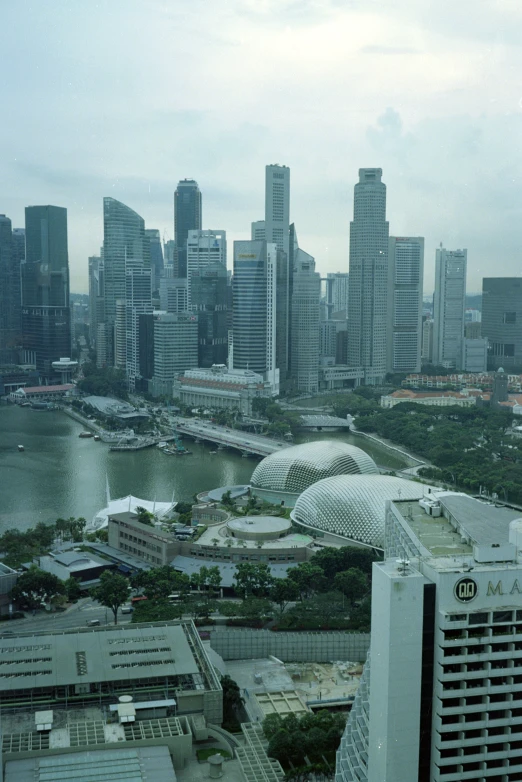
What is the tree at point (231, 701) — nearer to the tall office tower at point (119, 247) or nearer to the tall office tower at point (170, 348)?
the tall office tower at point (170, 348)

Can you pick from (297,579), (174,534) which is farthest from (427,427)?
(297,579)

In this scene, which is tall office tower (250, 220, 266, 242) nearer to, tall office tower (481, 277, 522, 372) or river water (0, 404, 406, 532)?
tall office tower (481, 277, 522, 372)

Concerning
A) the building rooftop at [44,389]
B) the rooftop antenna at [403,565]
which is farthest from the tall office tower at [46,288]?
the rooftop antenna at [403,565]

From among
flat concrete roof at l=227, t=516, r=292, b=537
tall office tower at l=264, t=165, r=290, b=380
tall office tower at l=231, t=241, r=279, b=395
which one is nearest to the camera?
flat concrete roof at l=227, t=516, r=292, b=537

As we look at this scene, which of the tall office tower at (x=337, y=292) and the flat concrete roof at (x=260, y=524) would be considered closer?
Answer: the flat concrete roof at (x=260, y=524)

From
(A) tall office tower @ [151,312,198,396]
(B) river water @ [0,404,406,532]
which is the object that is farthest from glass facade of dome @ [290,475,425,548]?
(A) tall office tower @ [151,312,198,396]

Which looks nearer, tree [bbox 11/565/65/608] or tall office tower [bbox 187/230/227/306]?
tree [bbox 11/565/65/608]
